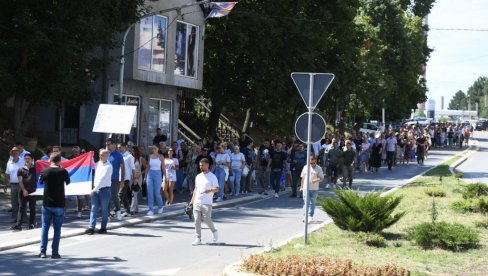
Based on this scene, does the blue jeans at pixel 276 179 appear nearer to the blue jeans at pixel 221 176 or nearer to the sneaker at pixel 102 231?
the blue jeans at pixel 221 176

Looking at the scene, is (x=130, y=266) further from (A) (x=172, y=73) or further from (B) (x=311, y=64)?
(B) (x=311, y=64)

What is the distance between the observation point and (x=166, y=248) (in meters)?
13.1

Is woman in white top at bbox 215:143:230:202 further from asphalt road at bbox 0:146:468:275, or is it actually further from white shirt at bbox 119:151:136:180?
white shirt at bbox 119:151:136:180

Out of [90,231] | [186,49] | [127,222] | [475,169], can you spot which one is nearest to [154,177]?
[127,222]

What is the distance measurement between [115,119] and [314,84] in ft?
22.8

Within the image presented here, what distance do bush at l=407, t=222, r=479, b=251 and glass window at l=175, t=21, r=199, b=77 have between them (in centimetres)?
2115

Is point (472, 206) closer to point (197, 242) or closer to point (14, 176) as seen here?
point (197, 242)

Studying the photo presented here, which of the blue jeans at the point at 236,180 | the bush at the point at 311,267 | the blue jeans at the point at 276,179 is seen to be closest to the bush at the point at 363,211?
the bush at the point at 311,267

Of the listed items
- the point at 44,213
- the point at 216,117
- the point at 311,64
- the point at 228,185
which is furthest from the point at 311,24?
the point at 44,213

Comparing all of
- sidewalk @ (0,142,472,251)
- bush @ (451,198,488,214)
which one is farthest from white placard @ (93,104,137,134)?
bush @ (451,198,488,214)

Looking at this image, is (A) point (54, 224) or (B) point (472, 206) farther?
(B) point (472, 206)

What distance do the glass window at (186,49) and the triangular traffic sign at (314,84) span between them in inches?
782

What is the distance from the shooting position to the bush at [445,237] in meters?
12.5

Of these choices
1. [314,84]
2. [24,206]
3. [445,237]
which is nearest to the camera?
[445,237]
